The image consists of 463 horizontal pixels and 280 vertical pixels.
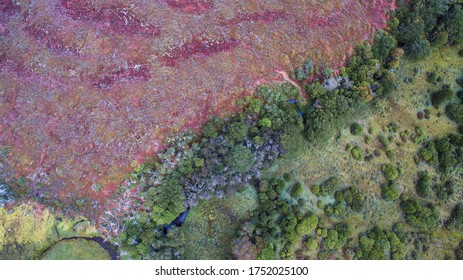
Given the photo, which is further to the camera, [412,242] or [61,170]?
[412,242]

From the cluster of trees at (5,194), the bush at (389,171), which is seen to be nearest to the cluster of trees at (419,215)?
the bush at (389,171)

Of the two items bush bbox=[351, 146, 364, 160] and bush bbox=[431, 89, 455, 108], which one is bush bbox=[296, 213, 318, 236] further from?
bush bbox=[431, 89, 455, 108]

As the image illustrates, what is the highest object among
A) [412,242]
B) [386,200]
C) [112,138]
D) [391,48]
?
[391,48]

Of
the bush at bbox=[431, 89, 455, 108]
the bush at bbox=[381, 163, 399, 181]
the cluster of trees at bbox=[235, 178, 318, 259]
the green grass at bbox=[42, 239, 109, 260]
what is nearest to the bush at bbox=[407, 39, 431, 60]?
the bush at bbox=[431, 89, 455, 108]

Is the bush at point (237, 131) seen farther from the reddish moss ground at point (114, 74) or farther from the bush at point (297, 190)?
the bush at point (297, 190)

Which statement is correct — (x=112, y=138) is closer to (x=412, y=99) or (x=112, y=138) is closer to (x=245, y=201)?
(x=245, y=201)

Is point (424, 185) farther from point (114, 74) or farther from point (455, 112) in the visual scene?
point (114, 74)

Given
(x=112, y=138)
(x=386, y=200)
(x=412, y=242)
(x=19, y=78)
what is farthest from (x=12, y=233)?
(x=412, y=242)

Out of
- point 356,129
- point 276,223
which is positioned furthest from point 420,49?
point 276,223
